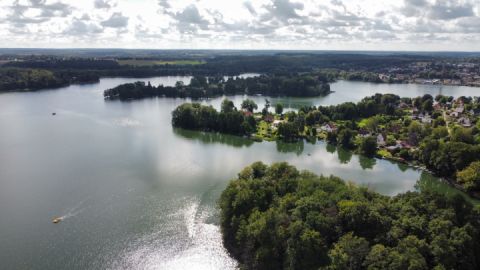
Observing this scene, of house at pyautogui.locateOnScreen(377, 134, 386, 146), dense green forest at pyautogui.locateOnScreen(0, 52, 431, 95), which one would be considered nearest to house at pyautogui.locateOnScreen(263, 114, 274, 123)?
house at pyautogui.locateOnScreen(377, 134, 386, 146)

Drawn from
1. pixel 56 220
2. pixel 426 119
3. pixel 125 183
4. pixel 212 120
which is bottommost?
pixel 56 220

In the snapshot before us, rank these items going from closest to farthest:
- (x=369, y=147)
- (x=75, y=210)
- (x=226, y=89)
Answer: (x=75, y=210)
(x=369, y=147)
(x=226, y=89)

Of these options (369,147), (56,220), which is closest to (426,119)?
(369,147)

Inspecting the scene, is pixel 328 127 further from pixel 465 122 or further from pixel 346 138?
pixel 465 122

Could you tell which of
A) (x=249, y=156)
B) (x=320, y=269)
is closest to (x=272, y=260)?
(x=320, y=269)

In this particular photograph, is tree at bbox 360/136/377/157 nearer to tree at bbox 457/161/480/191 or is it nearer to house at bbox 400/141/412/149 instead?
house at bbox 400/141/412/149

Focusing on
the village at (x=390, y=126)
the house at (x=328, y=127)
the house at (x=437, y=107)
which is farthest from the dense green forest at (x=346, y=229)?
the house at (x=437, y=107)

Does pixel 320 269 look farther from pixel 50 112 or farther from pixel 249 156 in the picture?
pixel 50 112
